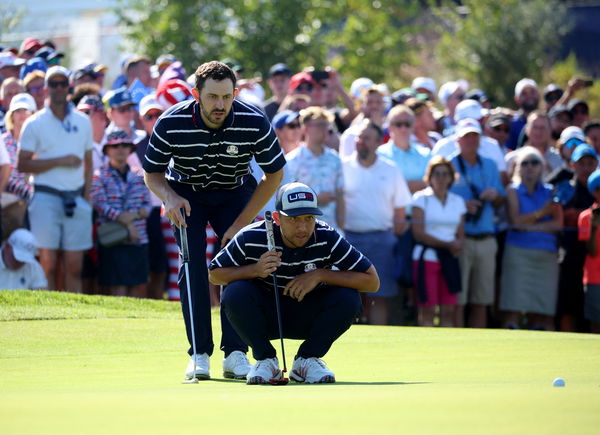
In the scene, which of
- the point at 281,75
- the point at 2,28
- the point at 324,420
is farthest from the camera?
the point at 2,28

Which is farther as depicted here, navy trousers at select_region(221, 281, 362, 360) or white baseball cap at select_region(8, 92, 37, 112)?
white baseball cap at select_region(8, 92, 37, 112)

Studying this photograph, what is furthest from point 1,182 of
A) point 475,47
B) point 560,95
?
point 475,47

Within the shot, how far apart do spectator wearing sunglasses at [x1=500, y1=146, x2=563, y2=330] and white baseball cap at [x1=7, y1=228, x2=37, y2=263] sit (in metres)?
5.07

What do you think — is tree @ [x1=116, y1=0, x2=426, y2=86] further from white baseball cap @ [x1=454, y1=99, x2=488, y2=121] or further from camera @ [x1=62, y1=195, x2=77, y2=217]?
camera @ [x1=62, y1=195, x2=77, y2=217]

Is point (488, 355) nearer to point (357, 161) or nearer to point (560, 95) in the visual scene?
point (357, 161)

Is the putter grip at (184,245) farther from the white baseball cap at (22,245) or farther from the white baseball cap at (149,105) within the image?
the white baseball cap at (149,105)

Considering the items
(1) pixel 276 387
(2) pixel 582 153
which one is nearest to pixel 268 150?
(1) pixel 276 387

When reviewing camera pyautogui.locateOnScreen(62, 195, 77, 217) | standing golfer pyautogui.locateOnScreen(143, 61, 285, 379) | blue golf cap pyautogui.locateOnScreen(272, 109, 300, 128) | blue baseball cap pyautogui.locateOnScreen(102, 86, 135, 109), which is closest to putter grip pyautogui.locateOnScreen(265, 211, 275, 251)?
standing golfer pyautogui.locateOnScreen(143, 61, 285, 379)

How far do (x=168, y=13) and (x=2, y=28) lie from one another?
6.24m

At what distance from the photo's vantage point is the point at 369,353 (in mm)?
9266

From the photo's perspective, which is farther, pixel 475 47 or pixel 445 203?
pixel 475 47

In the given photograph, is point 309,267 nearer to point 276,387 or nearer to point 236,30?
point 276,387

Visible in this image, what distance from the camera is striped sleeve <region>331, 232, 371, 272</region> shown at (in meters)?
7.66

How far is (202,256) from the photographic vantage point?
8055 millimetres
